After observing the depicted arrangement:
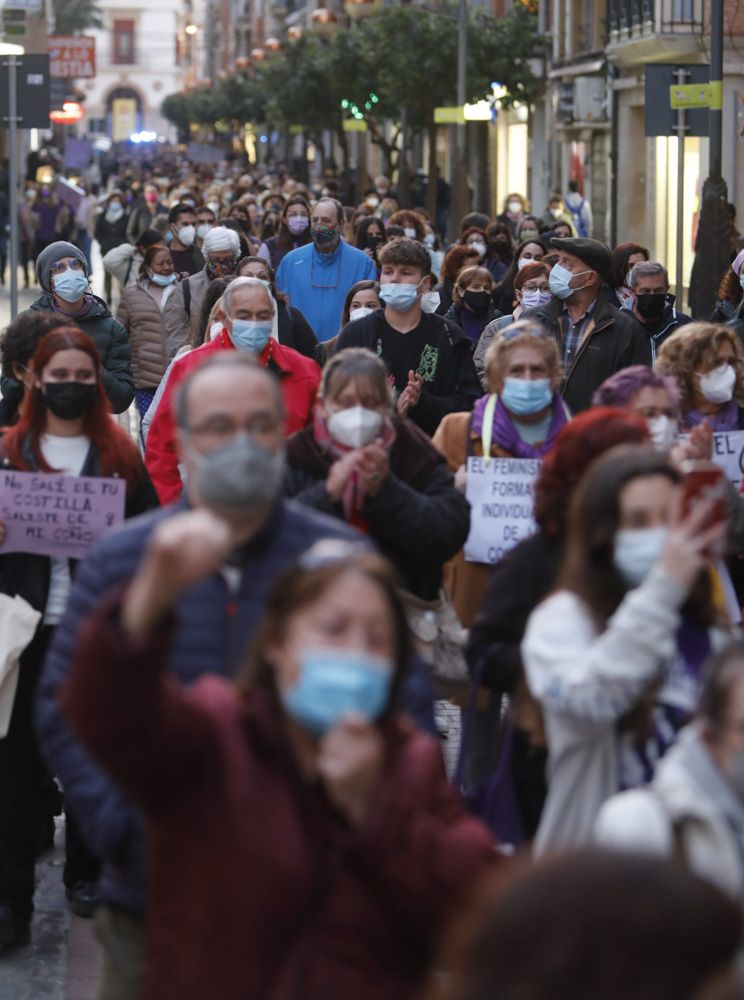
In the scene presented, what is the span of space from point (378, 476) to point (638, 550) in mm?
1572

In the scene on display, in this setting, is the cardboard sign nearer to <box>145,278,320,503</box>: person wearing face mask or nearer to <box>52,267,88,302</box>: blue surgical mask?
<box>52,267,88,302</box>: blue surgical mask

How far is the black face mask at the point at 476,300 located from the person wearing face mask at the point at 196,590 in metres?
8.81

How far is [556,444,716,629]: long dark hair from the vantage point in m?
3.95

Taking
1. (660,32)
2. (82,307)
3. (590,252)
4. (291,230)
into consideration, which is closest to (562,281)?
(590,252)

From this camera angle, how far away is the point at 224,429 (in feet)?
12.3

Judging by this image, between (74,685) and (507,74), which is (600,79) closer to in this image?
(507,74)

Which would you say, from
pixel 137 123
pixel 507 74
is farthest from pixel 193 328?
pixel 137 123

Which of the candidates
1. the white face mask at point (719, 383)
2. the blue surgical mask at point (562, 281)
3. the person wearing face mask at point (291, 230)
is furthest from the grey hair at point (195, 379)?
the person wearing face mask at point (291, 230)

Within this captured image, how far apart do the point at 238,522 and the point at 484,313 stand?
9230 mm

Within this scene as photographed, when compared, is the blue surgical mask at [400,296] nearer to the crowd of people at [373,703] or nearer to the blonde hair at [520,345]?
the blonde hair at [520,345]

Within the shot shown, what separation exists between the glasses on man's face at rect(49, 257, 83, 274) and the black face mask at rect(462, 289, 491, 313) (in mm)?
2953

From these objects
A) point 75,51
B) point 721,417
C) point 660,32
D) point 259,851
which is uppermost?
point 75,51

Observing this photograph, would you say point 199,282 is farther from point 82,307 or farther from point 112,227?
point 112,227

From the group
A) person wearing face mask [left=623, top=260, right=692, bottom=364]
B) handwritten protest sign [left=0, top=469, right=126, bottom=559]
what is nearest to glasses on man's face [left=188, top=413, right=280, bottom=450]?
handwritten protest sign [left=0, top=469, right=126, bottom=559]
